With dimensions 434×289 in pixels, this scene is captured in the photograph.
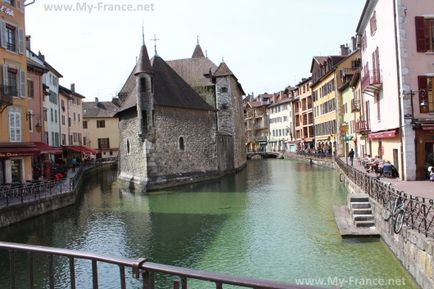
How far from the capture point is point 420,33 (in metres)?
19.6

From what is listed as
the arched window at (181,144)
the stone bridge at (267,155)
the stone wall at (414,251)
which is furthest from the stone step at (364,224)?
the stone bridge at (267,155)

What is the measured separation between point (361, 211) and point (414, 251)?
5985 millimetres

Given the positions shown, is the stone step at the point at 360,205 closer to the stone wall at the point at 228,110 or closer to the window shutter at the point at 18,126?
the window shutter at the point at 18,126

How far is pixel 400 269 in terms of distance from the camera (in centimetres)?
1080

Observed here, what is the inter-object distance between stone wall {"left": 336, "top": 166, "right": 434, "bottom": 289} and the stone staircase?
6.21ft

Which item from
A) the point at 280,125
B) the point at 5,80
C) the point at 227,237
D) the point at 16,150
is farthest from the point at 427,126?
the point at 280,125

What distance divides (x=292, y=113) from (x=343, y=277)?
72.1 m

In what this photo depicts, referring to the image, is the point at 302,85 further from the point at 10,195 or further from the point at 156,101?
the point at 10,195

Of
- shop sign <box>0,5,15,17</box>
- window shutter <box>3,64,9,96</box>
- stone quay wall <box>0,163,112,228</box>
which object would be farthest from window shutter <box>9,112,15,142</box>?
shop sign <box>0,5,15,17</box>

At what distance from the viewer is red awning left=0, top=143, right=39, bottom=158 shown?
21369mm

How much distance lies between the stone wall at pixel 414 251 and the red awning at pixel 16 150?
17.5 m

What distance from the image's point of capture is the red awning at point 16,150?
21369 mm

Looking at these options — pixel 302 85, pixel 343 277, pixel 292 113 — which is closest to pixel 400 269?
pixel 343 277

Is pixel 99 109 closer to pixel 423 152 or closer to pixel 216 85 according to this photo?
pixel 216 85
